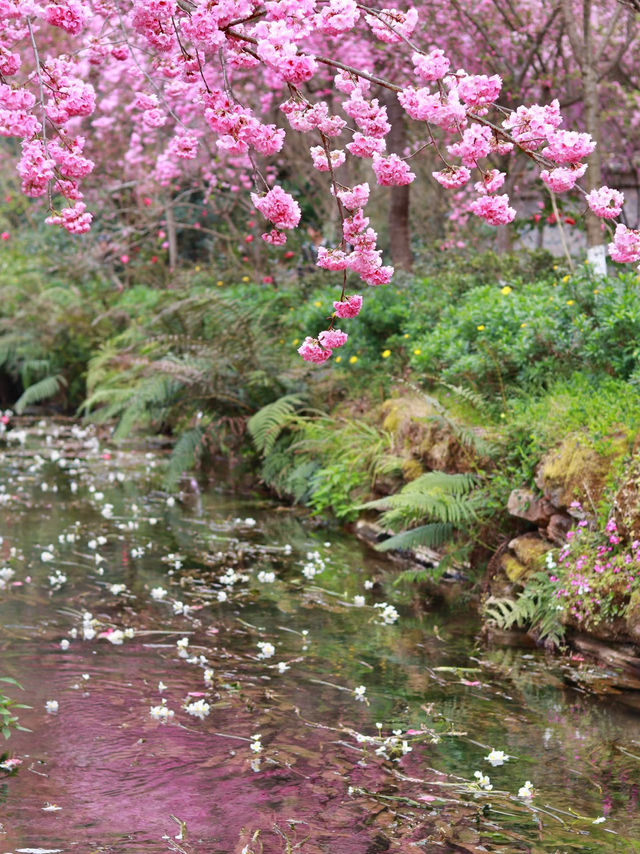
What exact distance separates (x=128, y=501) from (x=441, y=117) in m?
7.22

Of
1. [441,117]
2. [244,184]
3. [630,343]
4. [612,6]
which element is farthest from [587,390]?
[244,184]

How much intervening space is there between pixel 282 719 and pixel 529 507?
7.89ft

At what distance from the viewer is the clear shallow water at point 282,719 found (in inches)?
159

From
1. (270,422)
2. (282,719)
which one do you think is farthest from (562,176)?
(270,422)

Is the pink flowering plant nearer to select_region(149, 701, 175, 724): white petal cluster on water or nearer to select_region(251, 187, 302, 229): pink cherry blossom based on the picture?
select_region(149, 701, 175, 724): white petal cluster on water

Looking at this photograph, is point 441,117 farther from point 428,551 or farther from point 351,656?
point 428,551

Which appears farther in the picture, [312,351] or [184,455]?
[184,455]

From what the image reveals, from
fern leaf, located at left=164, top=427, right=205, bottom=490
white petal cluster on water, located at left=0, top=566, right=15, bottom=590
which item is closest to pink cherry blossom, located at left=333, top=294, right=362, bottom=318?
white petal cluster on water, located at left=0, top=566, right=15, bottom=590

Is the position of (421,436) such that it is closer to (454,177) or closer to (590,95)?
(590,95)

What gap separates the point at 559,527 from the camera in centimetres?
657

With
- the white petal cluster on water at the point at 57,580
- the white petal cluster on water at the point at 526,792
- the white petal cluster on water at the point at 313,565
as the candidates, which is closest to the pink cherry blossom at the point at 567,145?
the white petal cluster on water at the point at 526,792

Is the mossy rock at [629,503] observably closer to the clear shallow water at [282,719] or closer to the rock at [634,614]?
the rock at [634,614]

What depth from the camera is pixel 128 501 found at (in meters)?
10.5

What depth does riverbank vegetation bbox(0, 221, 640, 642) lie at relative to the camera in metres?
6.43
